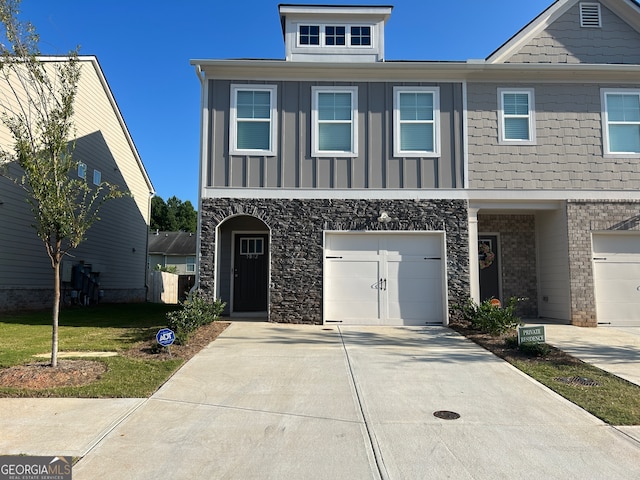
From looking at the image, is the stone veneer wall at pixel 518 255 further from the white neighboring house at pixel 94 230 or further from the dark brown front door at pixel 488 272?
the white neighboring house at pixel 94 230

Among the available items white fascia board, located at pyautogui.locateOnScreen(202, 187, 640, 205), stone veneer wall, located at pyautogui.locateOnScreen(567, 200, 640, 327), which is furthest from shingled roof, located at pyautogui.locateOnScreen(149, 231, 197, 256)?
stone veneer wall, located at pyautogui.locateOnScreen(567, 200, 640, 327)

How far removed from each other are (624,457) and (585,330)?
726 centimetres

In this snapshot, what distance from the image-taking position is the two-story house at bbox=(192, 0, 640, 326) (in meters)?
11.2

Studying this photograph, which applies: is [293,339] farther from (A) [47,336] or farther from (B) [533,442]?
(B) [533,442]

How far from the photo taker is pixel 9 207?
45.1ft

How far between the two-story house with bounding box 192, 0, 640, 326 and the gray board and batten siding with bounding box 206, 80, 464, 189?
0.09 ft

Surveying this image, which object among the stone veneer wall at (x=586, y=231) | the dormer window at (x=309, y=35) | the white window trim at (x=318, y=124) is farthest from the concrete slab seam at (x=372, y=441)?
the dormer window at (x=309, y=35)

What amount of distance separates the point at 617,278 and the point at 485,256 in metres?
3.09

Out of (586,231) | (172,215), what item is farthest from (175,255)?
(586,231)

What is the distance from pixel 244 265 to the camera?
507 inches

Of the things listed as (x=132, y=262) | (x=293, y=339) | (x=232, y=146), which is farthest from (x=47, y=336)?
(x=132, y=262)

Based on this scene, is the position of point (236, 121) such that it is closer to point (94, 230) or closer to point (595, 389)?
point (595, 389)

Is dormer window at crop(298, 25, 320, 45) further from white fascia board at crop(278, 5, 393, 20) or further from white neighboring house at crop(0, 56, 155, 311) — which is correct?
white neighboring house at crop(0, 56, 155, 311)

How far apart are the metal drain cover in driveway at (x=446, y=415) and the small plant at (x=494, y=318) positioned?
4646 millimetres
